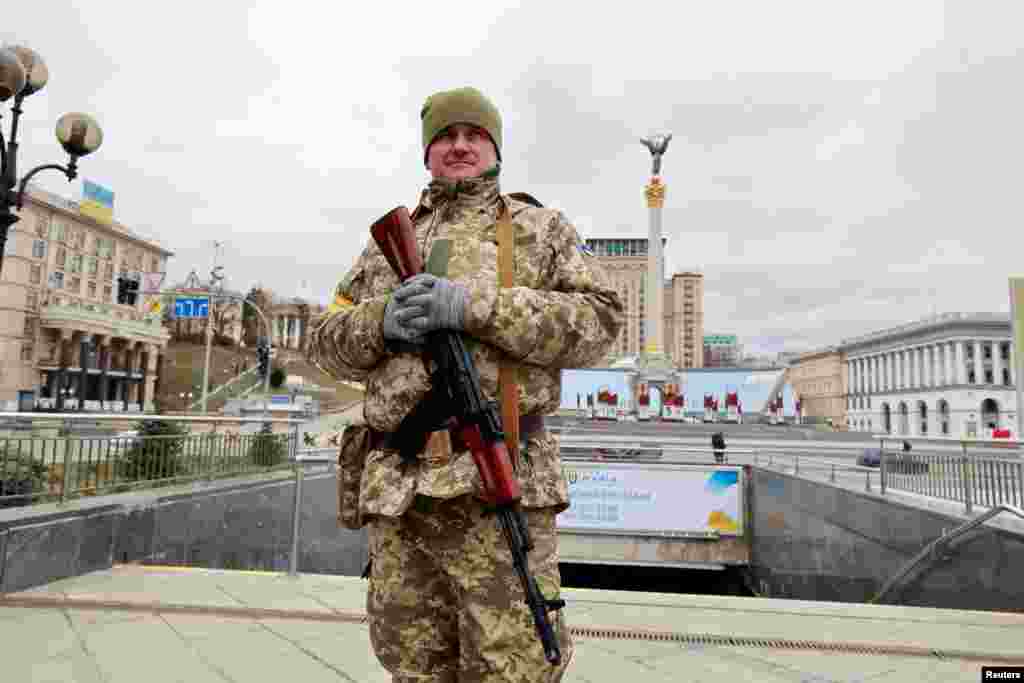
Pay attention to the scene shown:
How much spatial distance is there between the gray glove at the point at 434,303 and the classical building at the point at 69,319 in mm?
52866

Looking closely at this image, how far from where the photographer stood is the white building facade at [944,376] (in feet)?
226

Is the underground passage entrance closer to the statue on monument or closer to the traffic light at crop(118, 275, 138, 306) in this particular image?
the traffic light at crop(118, 275, 138, 306)

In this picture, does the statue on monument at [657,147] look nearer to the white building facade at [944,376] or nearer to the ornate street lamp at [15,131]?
the white building facade at [944,376]

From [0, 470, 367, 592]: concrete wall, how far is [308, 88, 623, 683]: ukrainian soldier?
14.1 feet

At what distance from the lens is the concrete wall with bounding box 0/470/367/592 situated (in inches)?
184

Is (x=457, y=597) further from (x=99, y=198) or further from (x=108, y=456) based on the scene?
(x=99, y=198)

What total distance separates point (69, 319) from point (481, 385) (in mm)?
65888

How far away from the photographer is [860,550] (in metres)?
9.32

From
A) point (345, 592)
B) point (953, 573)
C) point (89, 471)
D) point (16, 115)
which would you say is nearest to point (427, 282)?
point (345, 592)

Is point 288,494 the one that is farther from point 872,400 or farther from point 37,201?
point 872,400

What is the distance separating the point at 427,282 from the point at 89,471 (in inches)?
236

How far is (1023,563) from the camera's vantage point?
5.93 metres

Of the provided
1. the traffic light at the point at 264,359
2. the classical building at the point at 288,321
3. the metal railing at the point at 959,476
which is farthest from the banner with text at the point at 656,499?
the classical building at the point at 288,321

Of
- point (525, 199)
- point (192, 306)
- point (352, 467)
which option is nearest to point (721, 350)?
point (192, 306)
